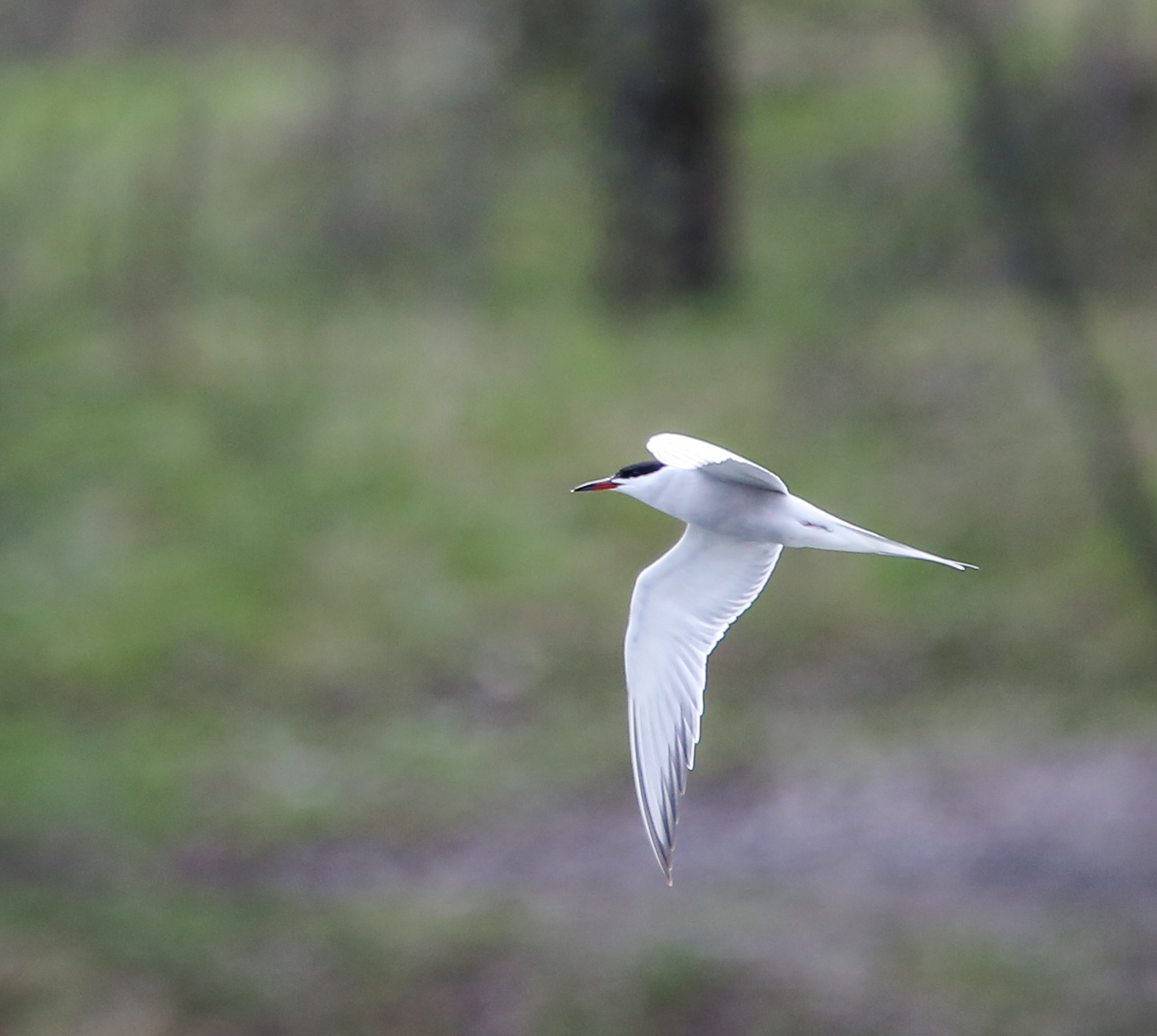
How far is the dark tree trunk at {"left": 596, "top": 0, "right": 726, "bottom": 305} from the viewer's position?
1692 cm

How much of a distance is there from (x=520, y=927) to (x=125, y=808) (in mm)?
3326

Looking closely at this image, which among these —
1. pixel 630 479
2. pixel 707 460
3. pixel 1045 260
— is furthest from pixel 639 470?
pixel 1045 260

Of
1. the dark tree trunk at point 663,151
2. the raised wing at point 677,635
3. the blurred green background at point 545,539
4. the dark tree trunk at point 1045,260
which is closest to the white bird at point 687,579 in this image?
the raised wing at point 677,635

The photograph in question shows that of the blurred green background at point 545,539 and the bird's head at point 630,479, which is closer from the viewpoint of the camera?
the bird's head at point 630,479

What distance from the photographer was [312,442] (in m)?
16.3

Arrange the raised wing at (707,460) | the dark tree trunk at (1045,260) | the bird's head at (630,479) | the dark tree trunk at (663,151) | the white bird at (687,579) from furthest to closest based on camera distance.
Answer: the dark tree trunk at (663,151) → the dark tree trunk at (1045,260) → the bird's head at (630,479) → the white bird at (687,579) → the raised wing at (707,460)

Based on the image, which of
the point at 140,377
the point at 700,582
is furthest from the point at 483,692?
the point at 700,582

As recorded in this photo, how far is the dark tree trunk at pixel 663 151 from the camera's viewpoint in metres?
16.9

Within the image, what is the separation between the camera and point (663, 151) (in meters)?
17.8

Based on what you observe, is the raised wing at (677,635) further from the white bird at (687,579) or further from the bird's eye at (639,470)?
the bird's eye at (639,470)

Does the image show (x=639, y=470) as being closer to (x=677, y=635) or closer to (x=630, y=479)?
(x=630, y=479)

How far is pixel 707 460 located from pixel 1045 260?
23.9 ft

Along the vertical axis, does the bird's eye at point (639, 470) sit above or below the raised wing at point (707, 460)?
below

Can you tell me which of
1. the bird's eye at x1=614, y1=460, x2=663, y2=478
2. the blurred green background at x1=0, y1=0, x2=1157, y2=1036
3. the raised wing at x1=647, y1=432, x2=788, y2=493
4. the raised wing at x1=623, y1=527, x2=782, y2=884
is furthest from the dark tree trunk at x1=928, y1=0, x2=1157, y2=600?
the raised wing at x1=647, y1=432, x2=788, y2=493
